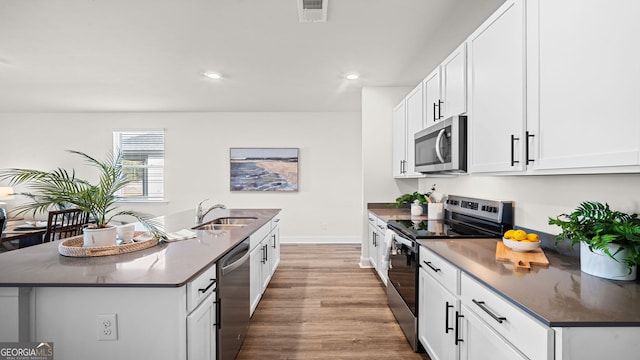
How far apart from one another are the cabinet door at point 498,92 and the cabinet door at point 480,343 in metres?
0.77

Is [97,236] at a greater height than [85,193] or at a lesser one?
lesser

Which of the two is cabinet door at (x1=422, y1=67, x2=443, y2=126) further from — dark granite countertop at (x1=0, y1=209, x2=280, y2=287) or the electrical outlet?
the electrical outlet

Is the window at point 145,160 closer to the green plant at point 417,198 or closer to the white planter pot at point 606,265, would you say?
the green plant at point 417,198

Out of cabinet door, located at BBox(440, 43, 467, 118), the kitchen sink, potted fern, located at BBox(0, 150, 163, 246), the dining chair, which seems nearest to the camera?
potted fern, located at BBox(0, 150, 163, 246)

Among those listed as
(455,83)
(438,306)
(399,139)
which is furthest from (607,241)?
(399,139)

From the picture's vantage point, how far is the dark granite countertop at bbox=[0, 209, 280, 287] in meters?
1.21

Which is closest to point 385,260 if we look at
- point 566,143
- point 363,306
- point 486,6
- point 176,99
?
point 363,306

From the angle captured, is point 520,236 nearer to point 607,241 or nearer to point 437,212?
point 607,241

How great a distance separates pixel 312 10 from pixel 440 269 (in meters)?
1.96

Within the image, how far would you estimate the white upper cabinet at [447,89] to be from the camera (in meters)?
2.10

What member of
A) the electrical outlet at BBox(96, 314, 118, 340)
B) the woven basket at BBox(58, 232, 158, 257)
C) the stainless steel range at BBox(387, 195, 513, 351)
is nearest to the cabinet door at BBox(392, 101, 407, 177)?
the stainless steel range at BBox(387, 195, 513, 351)

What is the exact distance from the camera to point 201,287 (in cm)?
141

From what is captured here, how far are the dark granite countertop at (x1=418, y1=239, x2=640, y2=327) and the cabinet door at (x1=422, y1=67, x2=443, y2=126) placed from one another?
134cm

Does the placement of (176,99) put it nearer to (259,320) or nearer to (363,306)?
(259,320)
